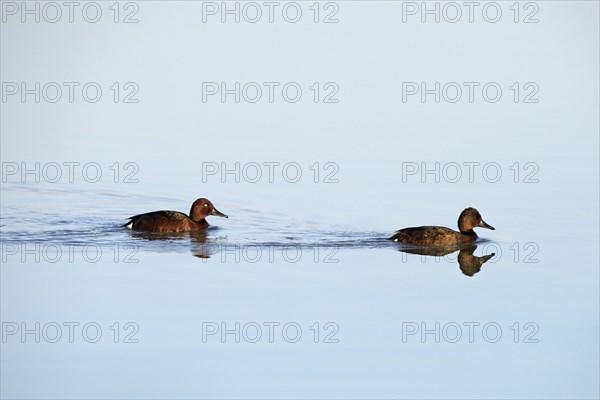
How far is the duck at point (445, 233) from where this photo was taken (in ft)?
48.3

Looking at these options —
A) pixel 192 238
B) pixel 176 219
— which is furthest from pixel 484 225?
pixel 176 219

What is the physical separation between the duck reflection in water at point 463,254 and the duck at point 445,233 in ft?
0.23

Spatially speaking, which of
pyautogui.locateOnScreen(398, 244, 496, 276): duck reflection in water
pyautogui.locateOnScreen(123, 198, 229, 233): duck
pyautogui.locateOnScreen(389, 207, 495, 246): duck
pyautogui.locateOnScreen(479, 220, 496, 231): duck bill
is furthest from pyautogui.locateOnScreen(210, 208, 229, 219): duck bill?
pyautogui.locateOnScreen(479, 220, 496, 231): duck bill

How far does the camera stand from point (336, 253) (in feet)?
47.5

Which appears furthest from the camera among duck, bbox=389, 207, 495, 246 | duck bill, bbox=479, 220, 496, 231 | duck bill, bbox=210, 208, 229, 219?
duck bill, bbox=210, 208, 229, 219

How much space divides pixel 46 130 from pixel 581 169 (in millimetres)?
8790

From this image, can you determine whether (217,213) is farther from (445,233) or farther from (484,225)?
(484,225)

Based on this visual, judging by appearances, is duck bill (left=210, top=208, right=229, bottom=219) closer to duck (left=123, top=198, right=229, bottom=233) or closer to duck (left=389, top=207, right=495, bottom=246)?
duck (left=123, top=198, right=229, bottom=233)

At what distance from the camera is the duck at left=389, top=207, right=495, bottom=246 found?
14.7 m

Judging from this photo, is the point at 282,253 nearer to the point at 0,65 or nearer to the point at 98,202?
the point at 98,202

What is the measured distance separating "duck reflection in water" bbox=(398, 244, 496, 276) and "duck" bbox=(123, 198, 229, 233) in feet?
8.95

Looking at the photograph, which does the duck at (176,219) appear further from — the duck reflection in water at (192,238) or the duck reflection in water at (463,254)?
the duck reflection in water at (463,254)

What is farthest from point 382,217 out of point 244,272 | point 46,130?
point 46,130

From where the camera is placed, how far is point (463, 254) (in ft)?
48.5
